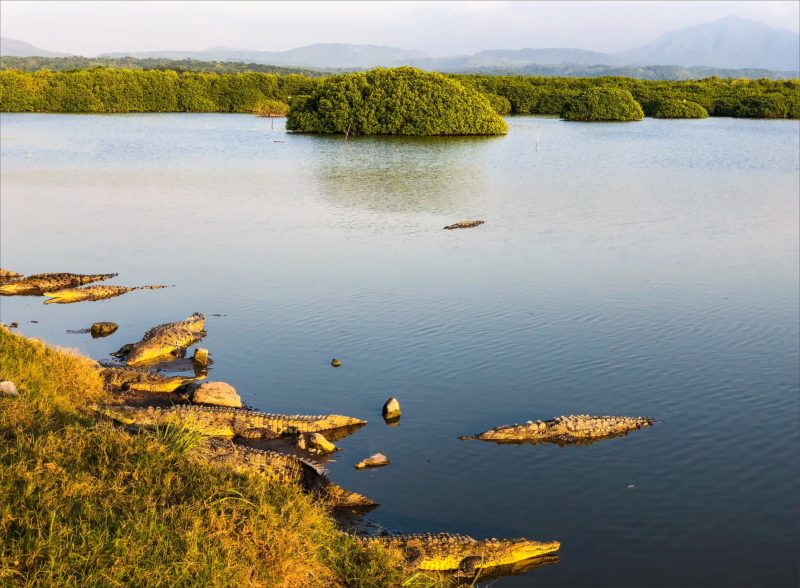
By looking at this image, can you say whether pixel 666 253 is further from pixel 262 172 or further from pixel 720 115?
pixel 720 115

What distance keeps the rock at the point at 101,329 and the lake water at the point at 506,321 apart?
470 millimetres

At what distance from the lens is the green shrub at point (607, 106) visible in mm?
78000

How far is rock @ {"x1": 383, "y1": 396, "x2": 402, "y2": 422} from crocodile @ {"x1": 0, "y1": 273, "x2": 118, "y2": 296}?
1053cm

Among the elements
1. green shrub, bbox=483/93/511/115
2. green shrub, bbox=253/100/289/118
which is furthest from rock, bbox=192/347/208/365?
green shrub, bbox=253/100/289/118

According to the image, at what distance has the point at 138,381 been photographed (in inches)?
505

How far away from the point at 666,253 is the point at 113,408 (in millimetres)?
16463

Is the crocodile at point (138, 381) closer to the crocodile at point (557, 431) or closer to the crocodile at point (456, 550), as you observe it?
the crocodile at point (557, 431)

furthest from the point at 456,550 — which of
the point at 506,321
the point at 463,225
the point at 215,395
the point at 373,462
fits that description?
the point at 463,225

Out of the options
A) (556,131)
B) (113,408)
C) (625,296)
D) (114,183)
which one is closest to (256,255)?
(625,296)

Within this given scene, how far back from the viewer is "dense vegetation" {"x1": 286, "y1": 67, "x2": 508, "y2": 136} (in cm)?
5916

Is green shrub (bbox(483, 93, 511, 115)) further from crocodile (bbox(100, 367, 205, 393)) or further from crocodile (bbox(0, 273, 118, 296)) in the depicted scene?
crocodile (bbox(100, 367, 205, 393))

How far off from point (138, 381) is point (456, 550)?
→ 22.5 ft

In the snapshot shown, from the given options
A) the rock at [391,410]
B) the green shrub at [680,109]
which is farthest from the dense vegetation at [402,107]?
the rock at [391,410]

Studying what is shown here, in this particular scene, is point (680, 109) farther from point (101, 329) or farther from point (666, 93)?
point (101, 329)
